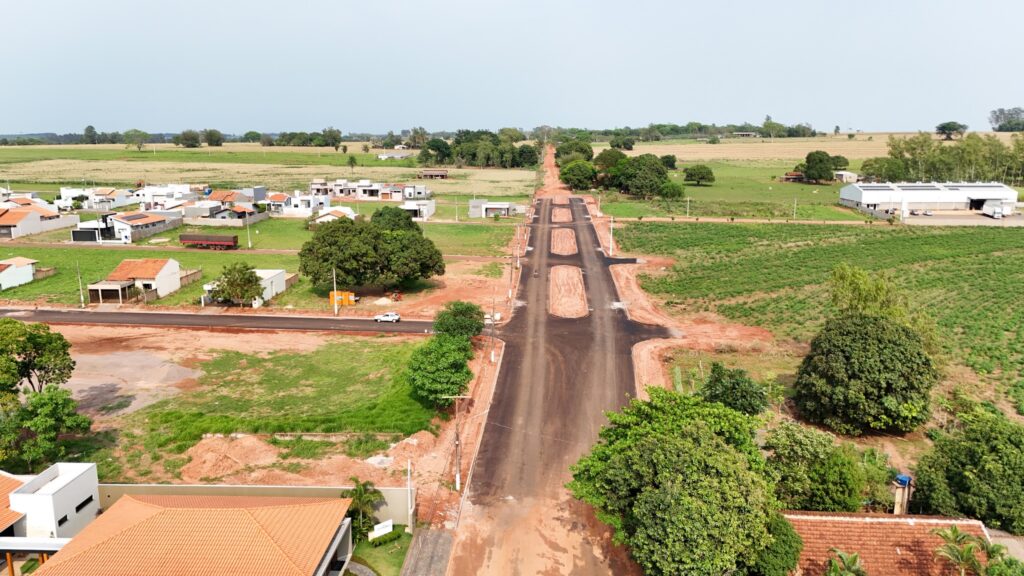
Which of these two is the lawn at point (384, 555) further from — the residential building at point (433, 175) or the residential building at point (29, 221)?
the residential building at point (433, 175)

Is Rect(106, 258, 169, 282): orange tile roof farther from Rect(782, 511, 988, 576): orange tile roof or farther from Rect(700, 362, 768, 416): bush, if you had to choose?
Rect(782, 511, 988, 576): orange tile roof

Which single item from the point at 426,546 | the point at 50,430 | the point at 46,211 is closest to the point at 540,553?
the point at 426,546

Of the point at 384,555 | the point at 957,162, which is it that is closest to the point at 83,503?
the point at 384,555

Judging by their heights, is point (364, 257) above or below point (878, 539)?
above

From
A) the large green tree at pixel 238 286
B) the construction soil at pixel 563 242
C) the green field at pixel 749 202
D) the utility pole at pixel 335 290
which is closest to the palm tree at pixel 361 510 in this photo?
the utility pole at pixel 335 290

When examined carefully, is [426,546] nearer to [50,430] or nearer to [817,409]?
[50,430]

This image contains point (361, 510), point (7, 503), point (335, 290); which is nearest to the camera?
point (7, 503)

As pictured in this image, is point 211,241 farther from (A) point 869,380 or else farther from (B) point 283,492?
(A) point 869,380
